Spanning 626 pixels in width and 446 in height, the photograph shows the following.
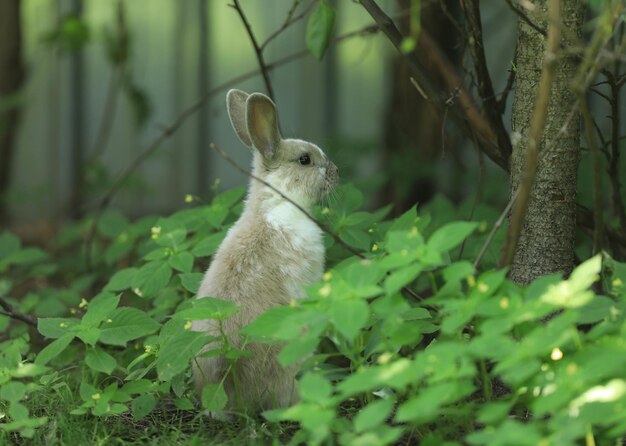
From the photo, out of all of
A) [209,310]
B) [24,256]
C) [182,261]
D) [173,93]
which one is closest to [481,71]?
[182,261]

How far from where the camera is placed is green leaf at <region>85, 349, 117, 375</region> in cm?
306

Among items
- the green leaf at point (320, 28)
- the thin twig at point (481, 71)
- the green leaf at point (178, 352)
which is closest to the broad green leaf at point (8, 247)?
the green leaf at point (178, 352)

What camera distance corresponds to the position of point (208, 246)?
12.0 feet

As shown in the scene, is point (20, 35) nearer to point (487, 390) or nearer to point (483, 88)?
point (483, 88)

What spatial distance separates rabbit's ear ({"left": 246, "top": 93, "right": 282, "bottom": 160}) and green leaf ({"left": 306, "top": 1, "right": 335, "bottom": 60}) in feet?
1.10

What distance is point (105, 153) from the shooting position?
9.18 meters

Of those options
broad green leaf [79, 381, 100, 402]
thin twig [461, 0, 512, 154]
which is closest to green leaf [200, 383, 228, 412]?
broad green leaf [79, 381, 100, 402]

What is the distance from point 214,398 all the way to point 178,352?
194 millimetres

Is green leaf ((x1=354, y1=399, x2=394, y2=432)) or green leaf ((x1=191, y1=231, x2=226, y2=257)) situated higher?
green leaf ((x1=191, y1=231, x2=226, y2=257))

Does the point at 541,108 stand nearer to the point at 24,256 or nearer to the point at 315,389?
the point at 315,389

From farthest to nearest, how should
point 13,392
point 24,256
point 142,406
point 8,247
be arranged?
point 8,247 < point 24,256 < point 142,406 < point 13,392

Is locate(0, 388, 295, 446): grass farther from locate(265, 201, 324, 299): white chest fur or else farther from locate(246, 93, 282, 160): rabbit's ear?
locate(246, 93, 282, 160): rabbit's ear

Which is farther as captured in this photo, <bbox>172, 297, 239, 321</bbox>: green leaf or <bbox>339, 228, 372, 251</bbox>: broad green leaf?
<bbox>339, 228, 372, 251</bbox>: broad green leaf

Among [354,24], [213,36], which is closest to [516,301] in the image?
[354,24]
